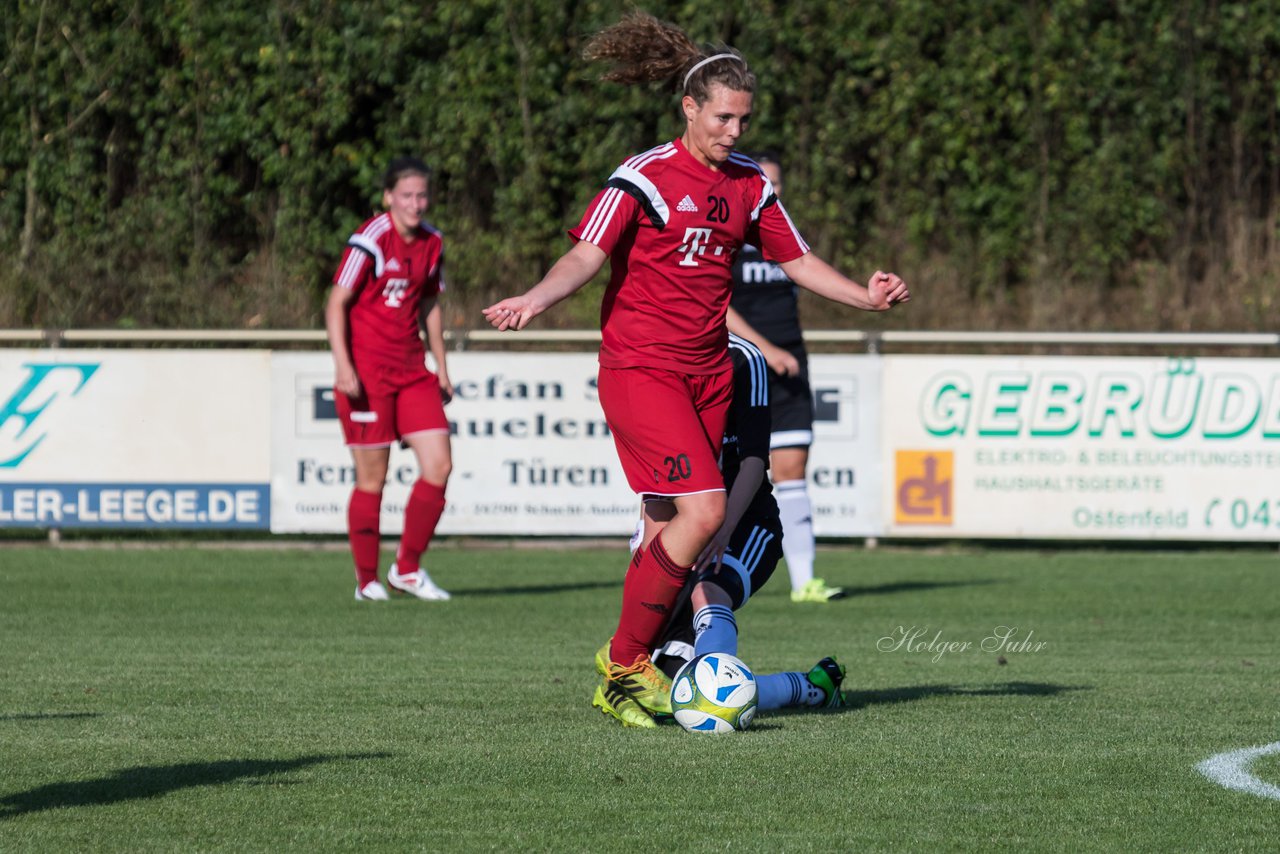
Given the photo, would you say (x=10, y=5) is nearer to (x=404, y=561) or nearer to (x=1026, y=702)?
(x=404, y=561)

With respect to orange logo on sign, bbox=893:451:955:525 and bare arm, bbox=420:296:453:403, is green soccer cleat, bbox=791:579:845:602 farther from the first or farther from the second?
orange logo on sign, bbox=893:451:955:525

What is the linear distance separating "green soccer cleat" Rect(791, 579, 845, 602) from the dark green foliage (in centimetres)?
915

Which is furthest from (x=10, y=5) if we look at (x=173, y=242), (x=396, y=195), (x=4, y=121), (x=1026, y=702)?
(x=1026, y=702)

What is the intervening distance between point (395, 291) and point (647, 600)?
4.51 m

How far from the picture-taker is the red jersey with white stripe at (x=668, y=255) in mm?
5789

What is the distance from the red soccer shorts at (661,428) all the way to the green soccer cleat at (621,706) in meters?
0.65

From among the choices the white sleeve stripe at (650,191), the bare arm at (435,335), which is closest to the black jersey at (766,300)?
the bare arm at (435,335)

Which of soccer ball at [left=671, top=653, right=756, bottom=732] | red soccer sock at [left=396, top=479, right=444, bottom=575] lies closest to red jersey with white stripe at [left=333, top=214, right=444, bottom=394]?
red soccer sock at [left=396, top=479, right=444, bottom=575]

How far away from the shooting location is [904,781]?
480 cm

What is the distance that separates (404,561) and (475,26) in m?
11.1

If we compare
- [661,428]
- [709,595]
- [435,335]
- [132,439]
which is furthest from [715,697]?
[132,439]

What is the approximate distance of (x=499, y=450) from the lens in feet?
43.3

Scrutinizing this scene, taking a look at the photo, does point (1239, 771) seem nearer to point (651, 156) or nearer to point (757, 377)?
point (757, 377)

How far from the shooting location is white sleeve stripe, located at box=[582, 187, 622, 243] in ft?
18.7
